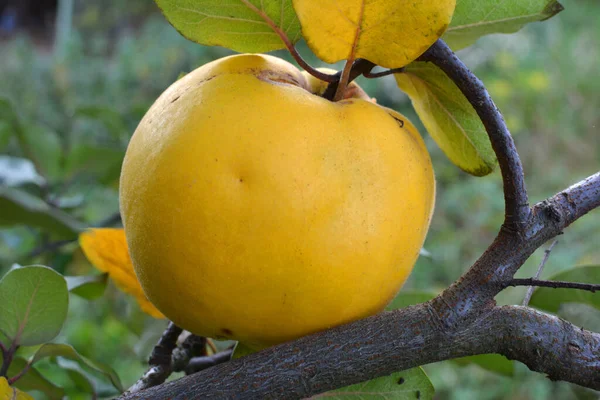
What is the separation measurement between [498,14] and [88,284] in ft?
1.53

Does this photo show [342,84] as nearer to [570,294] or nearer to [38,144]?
[570,294]

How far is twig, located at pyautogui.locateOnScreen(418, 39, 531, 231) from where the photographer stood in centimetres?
42

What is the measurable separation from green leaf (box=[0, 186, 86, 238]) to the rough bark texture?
41 centimetres

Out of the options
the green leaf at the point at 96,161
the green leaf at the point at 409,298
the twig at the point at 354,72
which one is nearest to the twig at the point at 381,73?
the twig at the point at 354,72

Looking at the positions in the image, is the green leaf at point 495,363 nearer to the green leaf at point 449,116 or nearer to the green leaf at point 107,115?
the green leaf at point 449,116

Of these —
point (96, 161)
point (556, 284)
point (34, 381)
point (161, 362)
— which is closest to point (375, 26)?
point (556, 284)

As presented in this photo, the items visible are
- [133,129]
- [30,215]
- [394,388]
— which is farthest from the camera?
[133,129]

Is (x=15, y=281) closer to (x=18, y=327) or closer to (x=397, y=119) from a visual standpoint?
(x=18, y=327)

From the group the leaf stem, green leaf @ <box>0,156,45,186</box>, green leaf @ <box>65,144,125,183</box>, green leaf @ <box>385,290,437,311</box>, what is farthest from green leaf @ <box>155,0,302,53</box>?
green leaf @ <box>0,156,45,186</box>

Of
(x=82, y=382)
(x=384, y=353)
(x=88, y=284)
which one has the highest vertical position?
(x=384, y=353)

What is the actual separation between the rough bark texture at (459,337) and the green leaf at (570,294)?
0.46 ft

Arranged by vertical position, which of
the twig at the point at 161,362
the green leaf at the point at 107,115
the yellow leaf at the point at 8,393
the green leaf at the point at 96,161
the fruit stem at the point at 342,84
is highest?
the fruit stem at the point at 342,84

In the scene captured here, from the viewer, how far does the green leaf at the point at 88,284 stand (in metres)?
0.61

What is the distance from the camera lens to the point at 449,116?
1.58 feet
